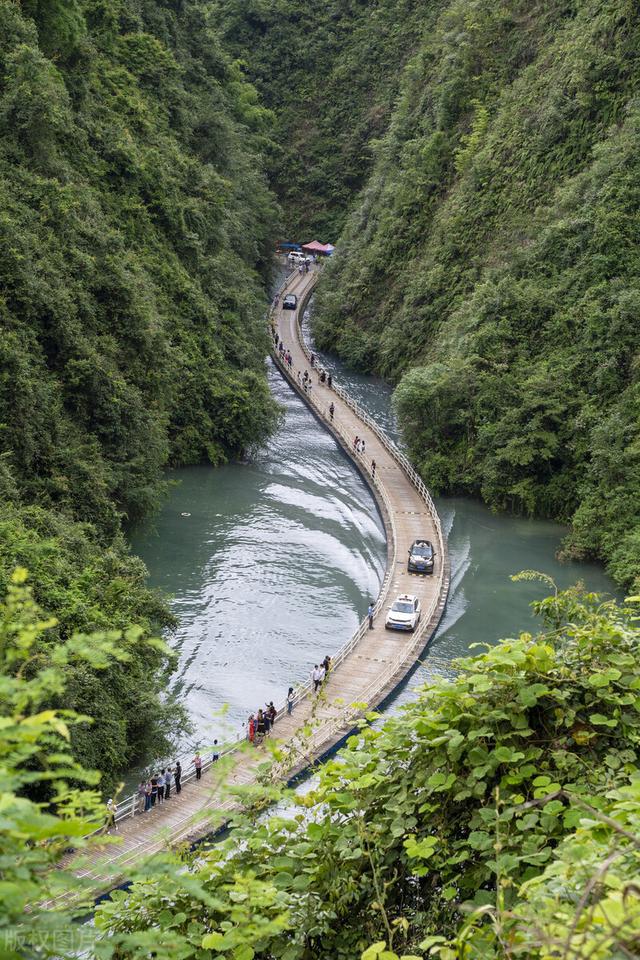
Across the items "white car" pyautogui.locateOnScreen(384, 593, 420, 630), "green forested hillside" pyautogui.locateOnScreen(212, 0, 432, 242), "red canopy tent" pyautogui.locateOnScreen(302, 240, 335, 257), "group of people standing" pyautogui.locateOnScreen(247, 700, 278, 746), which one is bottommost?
"group of people standing" pyautogui.locateOnScreen(247, 700, 278, 746)

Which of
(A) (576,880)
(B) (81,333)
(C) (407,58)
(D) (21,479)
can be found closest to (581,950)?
(A) (576,880)

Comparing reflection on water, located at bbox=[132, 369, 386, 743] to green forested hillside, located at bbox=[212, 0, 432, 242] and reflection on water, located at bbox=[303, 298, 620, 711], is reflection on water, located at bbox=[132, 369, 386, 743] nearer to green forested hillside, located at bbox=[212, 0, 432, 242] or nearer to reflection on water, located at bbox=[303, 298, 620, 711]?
reflection on water, located at bbox=[303, 298, 620, 711]

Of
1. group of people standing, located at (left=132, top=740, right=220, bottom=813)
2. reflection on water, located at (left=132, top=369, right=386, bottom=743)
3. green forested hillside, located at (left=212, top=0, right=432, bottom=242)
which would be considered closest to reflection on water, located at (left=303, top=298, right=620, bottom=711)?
reflection on water, located at (left=132, top=369, right=386, bottom=743)

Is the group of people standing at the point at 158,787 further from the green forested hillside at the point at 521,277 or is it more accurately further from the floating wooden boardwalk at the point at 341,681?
the green forested hillside at the point at 521,277

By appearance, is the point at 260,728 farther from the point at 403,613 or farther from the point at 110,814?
the point at 110,814

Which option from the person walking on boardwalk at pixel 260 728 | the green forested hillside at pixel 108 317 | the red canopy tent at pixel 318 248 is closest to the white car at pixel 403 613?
the green forested hillside at pixel 108 317

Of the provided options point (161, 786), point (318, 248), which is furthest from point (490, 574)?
point (318, 248)
